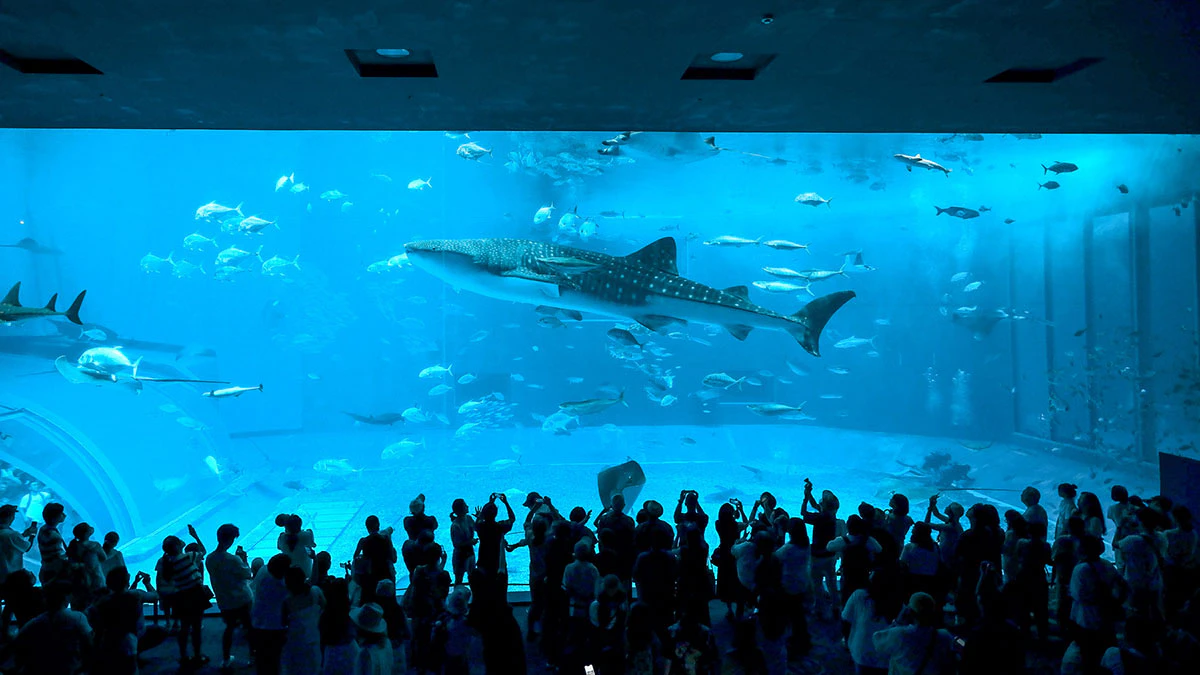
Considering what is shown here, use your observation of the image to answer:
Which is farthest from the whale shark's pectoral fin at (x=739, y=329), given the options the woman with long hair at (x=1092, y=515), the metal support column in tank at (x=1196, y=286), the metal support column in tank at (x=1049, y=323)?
the metal support column in tank at (x=1049, y=323)

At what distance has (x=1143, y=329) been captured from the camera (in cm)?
1638

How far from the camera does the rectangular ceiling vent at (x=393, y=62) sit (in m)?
4.64

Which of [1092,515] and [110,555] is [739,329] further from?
[110,555]

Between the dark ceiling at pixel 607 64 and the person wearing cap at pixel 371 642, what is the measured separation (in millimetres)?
3361

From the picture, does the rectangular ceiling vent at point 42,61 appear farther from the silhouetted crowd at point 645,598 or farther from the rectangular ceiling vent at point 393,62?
the silhouetted crowd at point 645,598

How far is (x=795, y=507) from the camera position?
52.7 ft

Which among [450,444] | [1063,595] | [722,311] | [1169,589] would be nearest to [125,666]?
[722,311]

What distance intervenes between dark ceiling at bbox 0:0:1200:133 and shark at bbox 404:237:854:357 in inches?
58.9

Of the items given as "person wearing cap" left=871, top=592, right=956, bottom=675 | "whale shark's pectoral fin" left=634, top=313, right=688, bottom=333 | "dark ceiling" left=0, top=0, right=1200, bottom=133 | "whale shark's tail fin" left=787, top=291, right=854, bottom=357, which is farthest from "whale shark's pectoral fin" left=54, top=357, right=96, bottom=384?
"person wearing cap" left=871, top=592, right=956, bottom=675

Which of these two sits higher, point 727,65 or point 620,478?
point 727,65

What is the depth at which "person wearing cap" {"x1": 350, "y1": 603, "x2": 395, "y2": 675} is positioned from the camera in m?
3.41

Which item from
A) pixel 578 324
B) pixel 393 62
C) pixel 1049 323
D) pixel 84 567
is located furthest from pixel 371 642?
pixel 578 324

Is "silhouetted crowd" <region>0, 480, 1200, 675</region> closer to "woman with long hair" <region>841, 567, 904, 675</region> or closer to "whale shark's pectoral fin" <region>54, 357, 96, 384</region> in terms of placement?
"woman with long hair" <region>841, 567, 904, 675</region>

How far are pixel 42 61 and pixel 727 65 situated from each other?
4892mm
